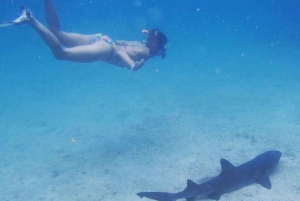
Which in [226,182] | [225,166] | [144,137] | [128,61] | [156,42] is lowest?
[226,182]

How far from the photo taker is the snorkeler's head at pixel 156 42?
24.3 ft

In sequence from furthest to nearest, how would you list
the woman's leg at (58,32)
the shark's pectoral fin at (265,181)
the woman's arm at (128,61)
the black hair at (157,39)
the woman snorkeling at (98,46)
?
the woman's leg at (58,32), the black hair at (157,39), the woman's arm at (128,61), the woman snorkeling at (98,46), the shark's pectoral fin at (265,181)

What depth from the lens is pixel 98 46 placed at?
718cm

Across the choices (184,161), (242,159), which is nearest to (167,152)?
(184,161)

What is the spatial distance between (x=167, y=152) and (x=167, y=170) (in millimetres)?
1002

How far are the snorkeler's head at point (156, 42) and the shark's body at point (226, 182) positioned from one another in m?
3.77

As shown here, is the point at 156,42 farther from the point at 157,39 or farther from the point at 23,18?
the point at 23,18

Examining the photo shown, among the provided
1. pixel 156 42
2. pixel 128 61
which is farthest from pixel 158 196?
pixel 156 42

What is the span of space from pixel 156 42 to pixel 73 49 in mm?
2418

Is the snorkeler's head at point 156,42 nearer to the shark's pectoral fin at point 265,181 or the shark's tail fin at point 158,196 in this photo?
the shark's tail fin at point 158,196

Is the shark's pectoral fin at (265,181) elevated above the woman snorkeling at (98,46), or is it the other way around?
the woman snorkeling at (98,46)

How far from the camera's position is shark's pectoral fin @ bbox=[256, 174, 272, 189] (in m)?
5.31

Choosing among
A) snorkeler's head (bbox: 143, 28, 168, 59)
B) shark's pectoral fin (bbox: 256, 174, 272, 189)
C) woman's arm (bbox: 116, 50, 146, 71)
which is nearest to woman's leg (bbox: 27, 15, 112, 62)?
woman's arm (bbox: 116, 50, 146, 71)

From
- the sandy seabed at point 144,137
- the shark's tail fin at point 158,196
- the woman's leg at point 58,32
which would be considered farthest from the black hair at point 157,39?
the shark's tail fin at point 158,196
